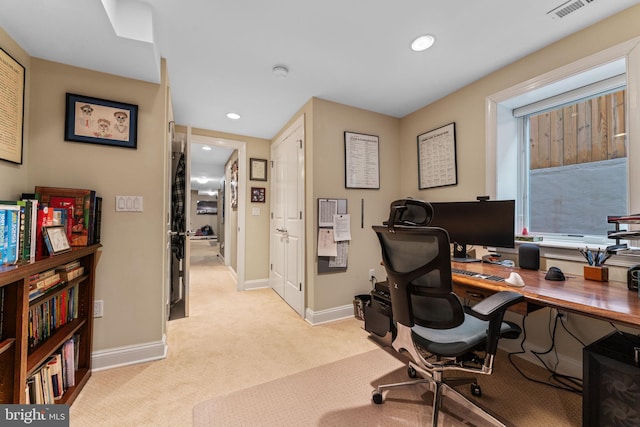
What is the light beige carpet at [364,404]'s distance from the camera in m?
1.38

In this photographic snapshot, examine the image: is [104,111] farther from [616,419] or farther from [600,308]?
[616,419]

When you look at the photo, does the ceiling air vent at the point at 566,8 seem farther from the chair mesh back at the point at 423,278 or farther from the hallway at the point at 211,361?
the hallway at the point at 211,361

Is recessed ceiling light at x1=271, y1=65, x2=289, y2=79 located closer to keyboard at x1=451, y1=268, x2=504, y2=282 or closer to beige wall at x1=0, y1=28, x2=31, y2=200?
beige wall at x1=0, y1=28, x2=31, y2=200

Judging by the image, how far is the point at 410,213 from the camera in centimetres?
144

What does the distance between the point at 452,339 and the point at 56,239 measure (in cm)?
220

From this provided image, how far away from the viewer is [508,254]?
2.16m

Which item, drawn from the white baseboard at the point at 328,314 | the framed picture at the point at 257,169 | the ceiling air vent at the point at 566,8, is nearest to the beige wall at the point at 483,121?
the ceiling air vent at the point at 566,8

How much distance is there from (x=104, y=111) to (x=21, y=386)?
1729mm

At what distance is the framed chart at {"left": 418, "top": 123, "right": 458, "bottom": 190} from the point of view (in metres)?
2.59

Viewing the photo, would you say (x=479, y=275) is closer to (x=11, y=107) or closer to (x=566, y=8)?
(x=566, y=8)

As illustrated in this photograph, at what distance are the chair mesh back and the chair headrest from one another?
0.23ft

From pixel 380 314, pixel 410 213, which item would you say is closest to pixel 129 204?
pixel 410 213

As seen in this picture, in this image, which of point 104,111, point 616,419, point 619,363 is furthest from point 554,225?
point 104,111

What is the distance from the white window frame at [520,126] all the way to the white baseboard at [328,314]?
72.5 inches
